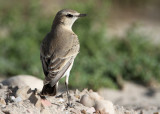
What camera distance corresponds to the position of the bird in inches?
231

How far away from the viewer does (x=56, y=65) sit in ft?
20.0

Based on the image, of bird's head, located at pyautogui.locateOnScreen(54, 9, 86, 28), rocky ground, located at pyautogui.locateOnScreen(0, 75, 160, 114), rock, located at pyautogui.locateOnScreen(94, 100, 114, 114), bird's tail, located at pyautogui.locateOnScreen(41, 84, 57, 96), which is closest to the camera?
rocky ground, located at pyautogui.locateOnScreen(0, 75, 160, 114)

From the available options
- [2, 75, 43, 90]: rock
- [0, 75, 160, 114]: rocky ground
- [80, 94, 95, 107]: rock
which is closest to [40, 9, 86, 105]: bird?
[0, 75, 160, 114]: rocky ground

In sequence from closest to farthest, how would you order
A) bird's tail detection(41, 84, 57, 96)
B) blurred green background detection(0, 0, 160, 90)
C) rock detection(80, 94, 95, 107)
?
bird's tail detection(41, 84, 57, 96)
rock detection(80, 94, 95, 107)
blurred green background detection(0, 0, 160, 90)

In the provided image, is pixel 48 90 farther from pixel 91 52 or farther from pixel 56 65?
pixel 91 52

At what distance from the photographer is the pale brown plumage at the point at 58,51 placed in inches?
231

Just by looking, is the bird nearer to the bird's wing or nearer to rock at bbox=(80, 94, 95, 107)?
the bird's wing

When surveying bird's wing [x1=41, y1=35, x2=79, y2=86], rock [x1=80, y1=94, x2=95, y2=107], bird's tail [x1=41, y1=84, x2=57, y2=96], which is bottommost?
rock [x1=80, y1=94, x2=95, y2=107]

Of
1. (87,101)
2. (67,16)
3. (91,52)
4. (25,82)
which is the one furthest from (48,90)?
(91,52)

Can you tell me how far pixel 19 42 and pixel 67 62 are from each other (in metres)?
4.75

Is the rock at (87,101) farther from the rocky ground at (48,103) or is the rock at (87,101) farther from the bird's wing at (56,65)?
the bird's wing at (56,65)

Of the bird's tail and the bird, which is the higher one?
the bird

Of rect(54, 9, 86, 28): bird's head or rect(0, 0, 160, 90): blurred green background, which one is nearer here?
rect(54, 9, 86, 28): bird's head

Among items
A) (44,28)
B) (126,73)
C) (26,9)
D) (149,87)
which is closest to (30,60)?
(44,28)
